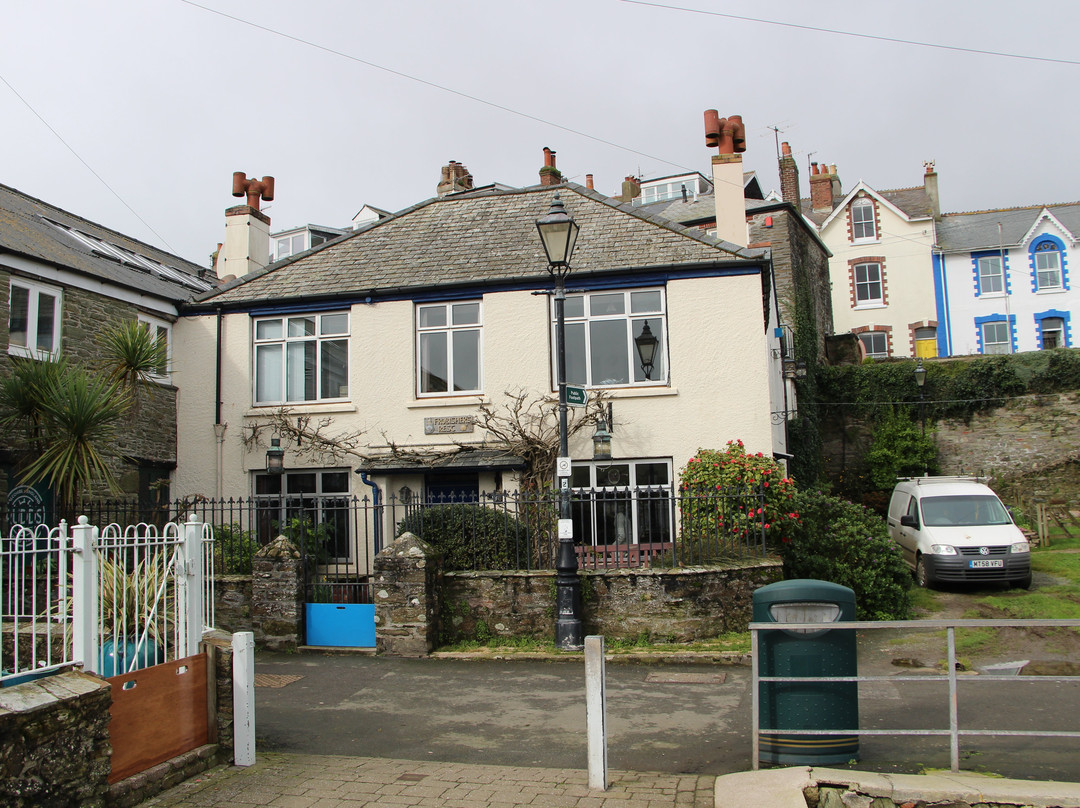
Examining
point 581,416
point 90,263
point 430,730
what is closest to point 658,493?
point 581,416

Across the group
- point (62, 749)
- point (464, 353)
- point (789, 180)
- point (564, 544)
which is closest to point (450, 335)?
point (464, 353)

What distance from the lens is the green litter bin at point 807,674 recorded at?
20.7 ft

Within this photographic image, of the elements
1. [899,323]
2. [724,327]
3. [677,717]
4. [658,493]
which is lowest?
[677,717]

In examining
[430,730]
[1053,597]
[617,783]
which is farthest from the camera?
[1053,597]

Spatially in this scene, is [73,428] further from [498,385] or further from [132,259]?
[132,259]

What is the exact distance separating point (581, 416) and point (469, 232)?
4653 millimetres

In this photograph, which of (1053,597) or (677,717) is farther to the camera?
(1053,597)

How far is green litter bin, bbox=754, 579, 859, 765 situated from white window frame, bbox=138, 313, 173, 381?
1318cm

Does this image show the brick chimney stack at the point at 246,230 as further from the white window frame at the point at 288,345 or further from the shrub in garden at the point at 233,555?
the shrub in garden at the point at 233,555

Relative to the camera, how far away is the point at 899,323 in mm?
38312

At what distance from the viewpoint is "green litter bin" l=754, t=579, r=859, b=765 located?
630 cm

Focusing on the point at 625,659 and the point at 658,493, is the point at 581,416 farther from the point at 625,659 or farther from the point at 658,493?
the point at 625,659

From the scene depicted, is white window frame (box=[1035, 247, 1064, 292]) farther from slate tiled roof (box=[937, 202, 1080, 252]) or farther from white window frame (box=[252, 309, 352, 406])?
white window frame (box=[252, 309, 352, 406])

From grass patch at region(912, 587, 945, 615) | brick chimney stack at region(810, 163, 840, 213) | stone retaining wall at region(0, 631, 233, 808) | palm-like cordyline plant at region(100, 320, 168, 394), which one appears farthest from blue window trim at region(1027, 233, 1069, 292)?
stone retaining wall at region(0, 631, 233, 808)
